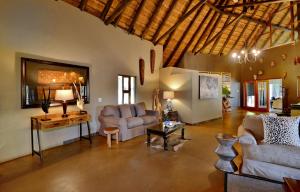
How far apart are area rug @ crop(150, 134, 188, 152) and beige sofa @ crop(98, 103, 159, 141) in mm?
621

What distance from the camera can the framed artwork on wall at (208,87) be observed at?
792 centimetres

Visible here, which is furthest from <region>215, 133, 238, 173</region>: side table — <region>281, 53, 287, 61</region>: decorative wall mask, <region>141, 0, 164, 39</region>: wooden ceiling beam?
<region>281, 53, 287, 61</region>: decorative wall mask

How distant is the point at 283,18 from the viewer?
9586 millimetres

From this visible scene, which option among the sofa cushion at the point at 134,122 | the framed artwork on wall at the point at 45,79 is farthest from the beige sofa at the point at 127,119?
the framed artwork on wall at the point at 45,79

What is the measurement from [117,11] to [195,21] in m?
3.71

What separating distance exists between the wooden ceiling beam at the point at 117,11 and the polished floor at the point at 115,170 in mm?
3655

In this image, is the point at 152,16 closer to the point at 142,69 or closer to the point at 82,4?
the point at 142,69

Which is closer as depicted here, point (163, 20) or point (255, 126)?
point (255, 126)

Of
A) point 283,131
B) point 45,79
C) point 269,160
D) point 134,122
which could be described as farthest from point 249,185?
point 45,79

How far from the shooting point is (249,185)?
2.73m

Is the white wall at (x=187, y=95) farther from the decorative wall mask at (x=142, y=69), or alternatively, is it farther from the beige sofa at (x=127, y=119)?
the beige sofa at (x=127, y=119)

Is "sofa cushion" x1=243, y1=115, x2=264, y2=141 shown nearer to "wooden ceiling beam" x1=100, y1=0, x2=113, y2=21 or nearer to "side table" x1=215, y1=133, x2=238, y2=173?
"side table" x1=215, y1=133, x2=238, y2=173

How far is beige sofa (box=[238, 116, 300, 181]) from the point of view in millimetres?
2633

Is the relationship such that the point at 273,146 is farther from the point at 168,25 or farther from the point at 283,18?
the point at 283,18
